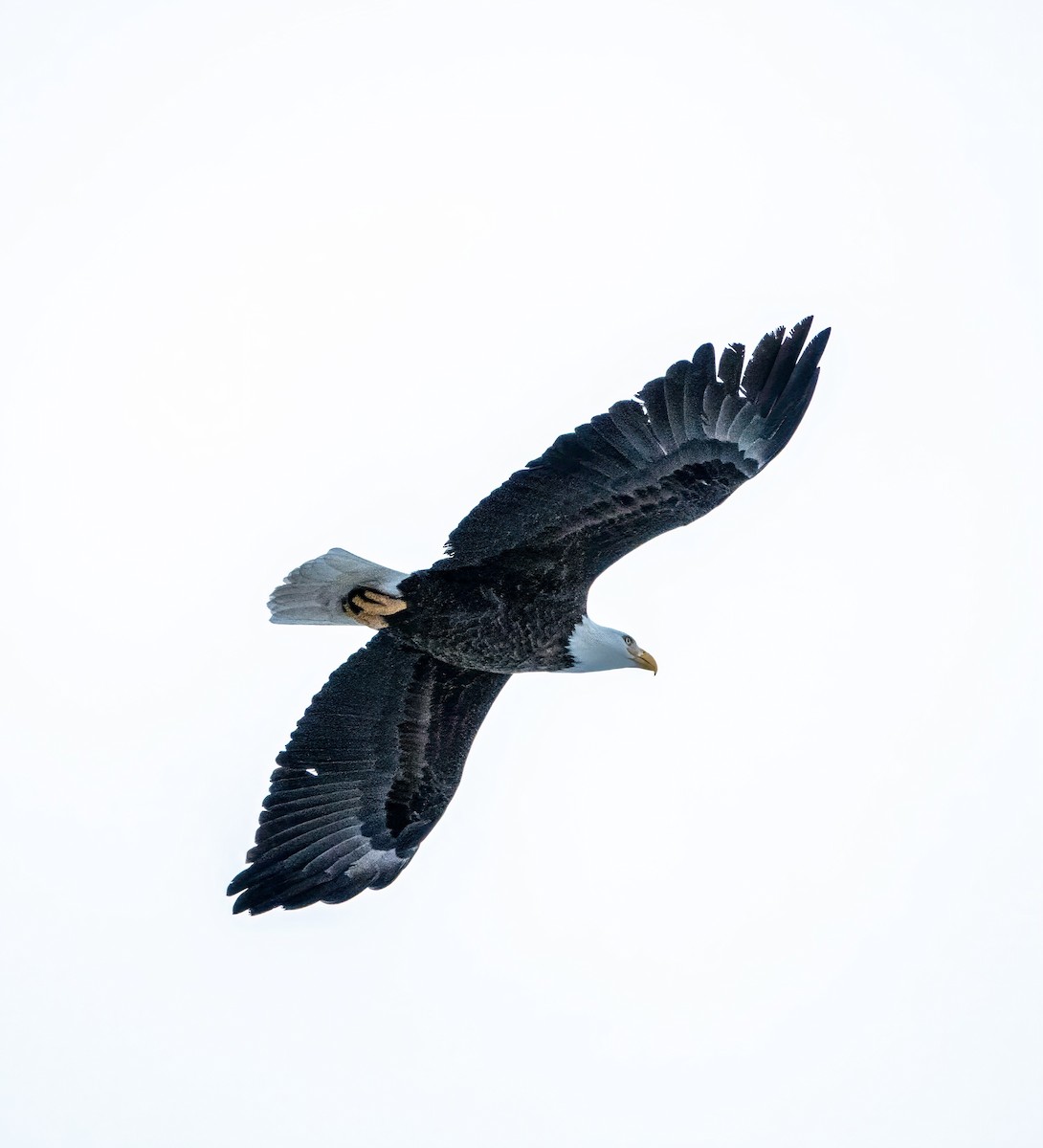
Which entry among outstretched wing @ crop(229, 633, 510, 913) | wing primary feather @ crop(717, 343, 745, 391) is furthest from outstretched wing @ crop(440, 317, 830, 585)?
outstretched wing @ crop(229, 633, 510, 913)

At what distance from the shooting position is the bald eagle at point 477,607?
1038 cm

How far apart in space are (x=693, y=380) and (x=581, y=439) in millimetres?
738

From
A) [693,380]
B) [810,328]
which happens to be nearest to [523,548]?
[693,380]

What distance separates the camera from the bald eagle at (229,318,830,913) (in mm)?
10383

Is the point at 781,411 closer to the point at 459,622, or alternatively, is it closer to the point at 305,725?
the point at 459,622

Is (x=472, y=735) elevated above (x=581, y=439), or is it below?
below

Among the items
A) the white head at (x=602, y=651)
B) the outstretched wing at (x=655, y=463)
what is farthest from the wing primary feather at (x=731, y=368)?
the white head at (x=602, y=651)

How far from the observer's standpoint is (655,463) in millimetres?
10406

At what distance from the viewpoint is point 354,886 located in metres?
11.2

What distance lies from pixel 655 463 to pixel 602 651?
1073 mm

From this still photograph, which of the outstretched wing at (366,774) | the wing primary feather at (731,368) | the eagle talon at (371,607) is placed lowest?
the outstretched wing at (366,774)

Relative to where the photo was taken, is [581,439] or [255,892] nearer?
[581,439]

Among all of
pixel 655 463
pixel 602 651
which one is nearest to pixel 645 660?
pixel 602 651

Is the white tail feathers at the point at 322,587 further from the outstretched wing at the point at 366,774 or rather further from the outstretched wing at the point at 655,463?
the outstretched wing at the point at 655,463
